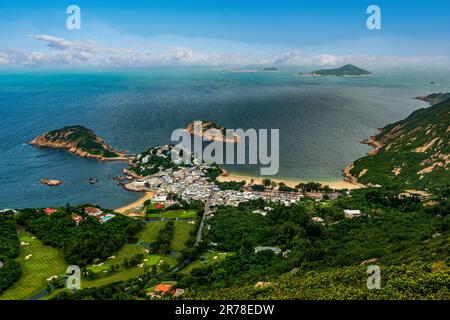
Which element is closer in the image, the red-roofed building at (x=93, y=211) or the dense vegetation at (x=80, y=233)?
the dense vegetation at (x=80, y=233)

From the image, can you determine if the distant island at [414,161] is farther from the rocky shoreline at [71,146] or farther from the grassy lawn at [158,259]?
the rocky shoreline at [71,146]

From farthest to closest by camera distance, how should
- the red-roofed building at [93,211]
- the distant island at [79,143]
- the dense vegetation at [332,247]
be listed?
the distant island at [79,143] < the red-roofed building at [93,211] < the dense vegetation at [332,247]

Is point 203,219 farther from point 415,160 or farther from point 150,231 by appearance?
point 415,160

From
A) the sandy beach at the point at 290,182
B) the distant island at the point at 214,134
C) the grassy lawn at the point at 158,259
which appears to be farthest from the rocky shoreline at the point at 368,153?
the grassy lawn at the point at 158,259

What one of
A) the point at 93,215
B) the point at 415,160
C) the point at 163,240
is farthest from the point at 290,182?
the point at 93,215

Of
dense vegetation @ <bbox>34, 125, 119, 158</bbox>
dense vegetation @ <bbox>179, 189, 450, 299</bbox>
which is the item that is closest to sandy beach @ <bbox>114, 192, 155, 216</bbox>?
dense vegetation @ <bbox>179, 189, 450, 299</bbox>

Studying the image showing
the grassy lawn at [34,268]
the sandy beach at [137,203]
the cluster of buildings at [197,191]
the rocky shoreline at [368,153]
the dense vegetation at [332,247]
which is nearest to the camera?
→ the dense vegetation at [332,247]
